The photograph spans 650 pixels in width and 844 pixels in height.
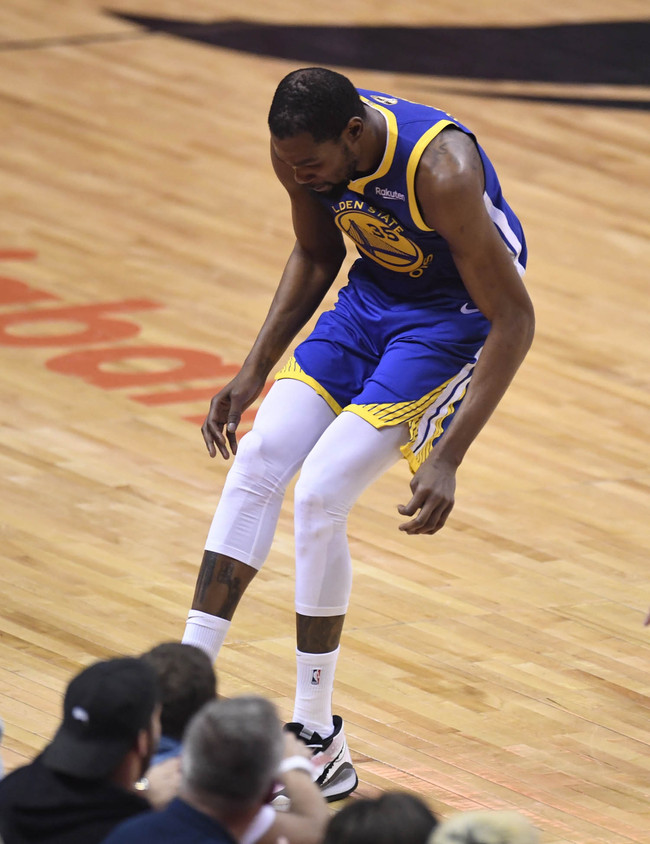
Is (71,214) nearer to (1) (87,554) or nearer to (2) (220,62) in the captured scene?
(2) (220,62)

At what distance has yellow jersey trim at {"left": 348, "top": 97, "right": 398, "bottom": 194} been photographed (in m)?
3.36

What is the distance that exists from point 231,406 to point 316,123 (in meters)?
0.80

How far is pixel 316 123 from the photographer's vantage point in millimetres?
3229

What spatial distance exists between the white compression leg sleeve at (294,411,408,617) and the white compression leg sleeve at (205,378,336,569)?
0.10 meters

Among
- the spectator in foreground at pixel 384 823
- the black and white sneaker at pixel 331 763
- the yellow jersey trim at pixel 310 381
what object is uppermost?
the spectator in foreground at pixel 384 823

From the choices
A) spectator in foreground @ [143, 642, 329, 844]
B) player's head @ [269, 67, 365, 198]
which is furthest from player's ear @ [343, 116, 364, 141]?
spectator in foreground @ [143, 642, 329, 844]

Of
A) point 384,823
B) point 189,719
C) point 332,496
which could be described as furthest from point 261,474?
point 384,823

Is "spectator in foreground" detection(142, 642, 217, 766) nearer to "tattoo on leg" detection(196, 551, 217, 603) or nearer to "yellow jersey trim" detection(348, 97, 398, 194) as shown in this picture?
"tattoo on leg" detection(196, 551, 217, 603)

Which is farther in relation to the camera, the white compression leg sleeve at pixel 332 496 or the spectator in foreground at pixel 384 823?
the white compression leg sleeve at pixel 332 496

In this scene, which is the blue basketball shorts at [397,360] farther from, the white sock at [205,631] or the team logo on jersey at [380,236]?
the white sock at [205,631]

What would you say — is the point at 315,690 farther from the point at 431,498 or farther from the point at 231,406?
the point at 231,406

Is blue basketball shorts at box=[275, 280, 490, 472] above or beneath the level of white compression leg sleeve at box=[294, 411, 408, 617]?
above

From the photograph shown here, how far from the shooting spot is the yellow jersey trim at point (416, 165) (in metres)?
3.33

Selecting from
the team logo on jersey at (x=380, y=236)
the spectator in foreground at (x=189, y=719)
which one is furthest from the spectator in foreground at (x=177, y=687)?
the team logo on jersey at (x=380, y=236)
